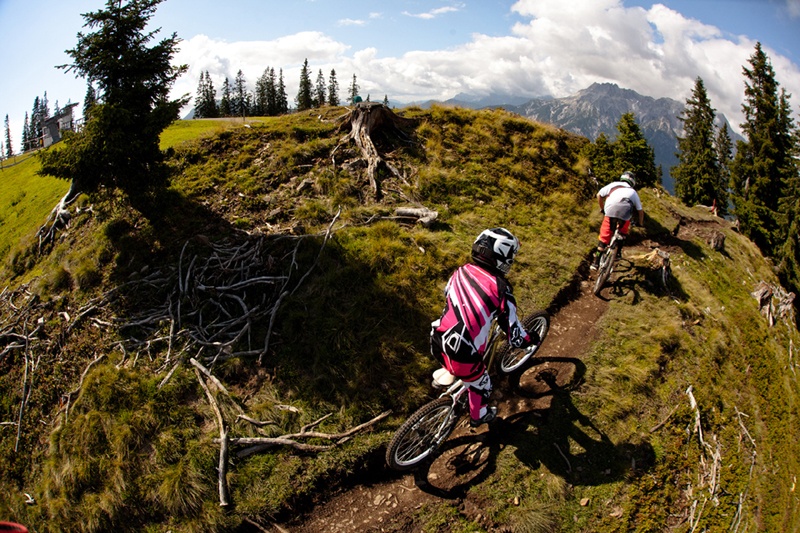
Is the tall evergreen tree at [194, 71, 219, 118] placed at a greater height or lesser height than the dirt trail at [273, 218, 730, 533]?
greater

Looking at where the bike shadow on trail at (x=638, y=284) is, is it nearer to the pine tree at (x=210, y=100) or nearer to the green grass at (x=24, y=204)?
the green grass at (x=24, y=204)

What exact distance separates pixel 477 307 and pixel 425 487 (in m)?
3.06

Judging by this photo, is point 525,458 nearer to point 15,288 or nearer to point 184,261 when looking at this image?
point 184,261

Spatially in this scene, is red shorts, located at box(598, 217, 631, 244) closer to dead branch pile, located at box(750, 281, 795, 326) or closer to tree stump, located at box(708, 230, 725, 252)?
tree stump, located at box(708, 230, 725, 252)

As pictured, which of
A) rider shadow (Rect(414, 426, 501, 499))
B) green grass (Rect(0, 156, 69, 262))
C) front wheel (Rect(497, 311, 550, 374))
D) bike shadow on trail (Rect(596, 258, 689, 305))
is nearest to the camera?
rider shadow (Rect(414, 426, 501, 499))

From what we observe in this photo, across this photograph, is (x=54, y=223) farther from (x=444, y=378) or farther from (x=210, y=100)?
(x=210, y=100)

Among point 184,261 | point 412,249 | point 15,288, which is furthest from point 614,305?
point 15,288

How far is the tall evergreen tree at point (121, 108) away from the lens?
871 cm

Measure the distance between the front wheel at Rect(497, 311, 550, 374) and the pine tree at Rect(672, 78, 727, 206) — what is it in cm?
4175

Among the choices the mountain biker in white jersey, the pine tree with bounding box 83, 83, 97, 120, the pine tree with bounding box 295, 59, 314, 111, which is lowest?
the mountain biker in white jersey

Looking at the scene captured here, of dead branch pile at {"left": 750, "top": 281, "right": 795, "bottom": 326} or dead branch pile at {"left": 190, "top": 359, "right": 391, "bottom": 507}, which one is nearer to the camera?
dead branch pile at {"left": 190, "top": 359, "right": 391, "bottom": 507}

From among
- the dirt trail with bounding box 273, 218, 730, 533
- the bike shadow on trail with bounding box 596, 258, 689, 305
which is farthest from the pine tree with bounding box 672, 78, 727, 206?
the dirt trail with bounding box 273, 218, 730, 533

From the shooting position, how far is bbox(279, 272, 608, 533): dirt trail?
5.52m

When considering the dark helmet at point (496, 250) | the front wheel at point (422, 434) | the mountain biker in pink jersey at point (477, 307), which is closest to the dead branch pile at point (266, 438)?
the front wheel at point (422, 434)
